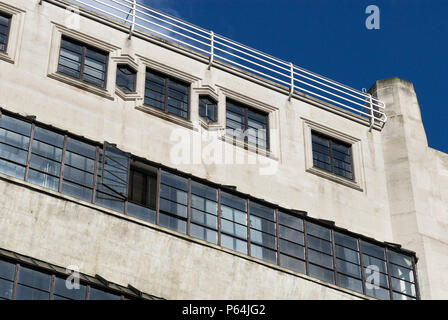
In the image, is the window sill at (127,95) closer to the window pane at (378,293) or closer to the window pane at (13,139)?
the window pane at (13,139)

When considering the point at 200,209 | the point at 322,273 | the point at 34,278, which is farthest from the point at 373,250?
the point at 34,278

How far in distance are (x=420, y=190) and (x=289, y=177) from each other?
5.39 meters

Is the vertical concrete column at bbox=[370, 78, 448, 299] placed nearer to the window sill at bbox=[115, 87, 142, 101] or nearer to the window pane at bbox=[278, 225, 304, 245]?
the window pane at bbox=[278, 225, 304, 245]

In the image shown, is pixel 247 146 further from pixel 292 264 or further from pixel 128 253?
pixel 128 253

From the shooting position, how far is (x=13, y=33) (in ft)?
123

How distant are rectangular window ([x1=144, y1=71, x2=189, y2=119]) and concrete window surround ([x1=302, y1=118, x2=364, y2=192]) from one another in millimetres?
4833

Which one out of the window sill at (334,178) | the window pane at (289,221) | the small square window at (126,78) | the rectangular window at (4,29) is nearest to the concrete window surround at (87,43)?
the small square window at (126,78)

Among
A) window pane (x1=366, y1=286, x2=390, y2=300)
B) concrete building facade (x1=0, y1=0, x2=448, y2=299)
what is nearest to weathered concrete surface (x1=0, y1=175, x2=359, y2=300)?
concrete building facade (x1=0, y1=0, x2=448, y2=299)

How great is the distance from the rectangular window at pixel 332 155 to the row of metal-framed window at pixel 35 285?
13029 mm

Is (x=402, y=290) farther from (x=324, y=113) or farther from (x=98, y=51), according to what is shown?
(x=98, y=51)

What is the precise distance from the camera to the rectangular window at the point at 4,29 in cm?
3731

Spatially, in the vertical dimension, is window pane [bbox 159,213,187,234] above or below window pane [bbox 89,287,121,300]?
above

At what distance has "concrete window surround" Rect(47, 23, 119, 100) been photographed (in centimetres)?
3747

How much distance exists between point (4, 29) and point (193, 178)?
8336 millimetres
